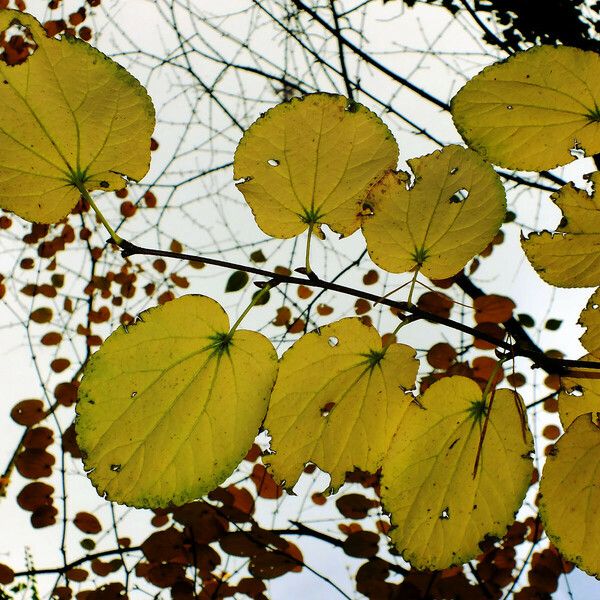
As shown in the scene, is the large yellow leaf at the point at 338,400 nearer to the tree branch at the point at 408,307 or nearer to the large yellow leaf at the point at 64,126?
the tree branch at the point at 408,307

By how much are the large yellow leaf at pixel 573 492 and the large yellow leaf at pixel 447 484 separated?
0.05 meters

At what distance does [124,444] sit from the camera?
785 millimetres

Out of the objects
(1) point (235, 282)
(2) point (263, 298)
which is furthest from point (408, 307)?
(1) point (235, 282)

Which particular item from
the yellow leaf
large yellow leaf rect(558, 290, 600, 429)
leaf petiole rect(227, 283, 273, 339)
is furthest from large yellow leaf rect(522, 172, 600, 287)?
leaf petiole rect(227, 283, 273, 339)

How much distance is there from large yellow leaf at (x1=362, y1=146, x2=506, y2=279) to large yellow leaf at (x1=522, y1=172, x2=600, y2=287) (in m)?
0.08

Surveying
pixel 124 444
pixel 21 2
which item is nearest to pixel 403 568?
pixel 124 444

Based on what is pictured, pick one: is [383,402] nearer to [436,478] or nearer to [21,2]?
[436,478]

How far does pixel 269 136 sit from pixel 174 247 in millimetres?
2936

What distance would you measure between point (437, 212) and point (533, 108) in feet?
0.71

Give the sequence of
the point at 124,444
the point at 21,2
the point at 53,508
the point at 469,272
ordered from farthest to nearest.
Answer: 1. the point at 21,2
2. the point at 469,272
3. the point at 53,508
4. the point at 124,444

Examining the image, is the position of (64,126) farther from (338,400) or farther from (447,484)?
(447,484)

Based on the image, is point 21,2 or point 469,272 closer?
point 469,272

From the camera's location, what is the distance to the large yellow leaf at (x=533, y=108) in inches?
31.4

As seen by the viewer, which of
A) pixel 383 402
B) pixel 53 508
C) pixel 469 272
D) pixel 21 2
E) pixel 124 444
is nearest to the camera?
pixel 124 444
